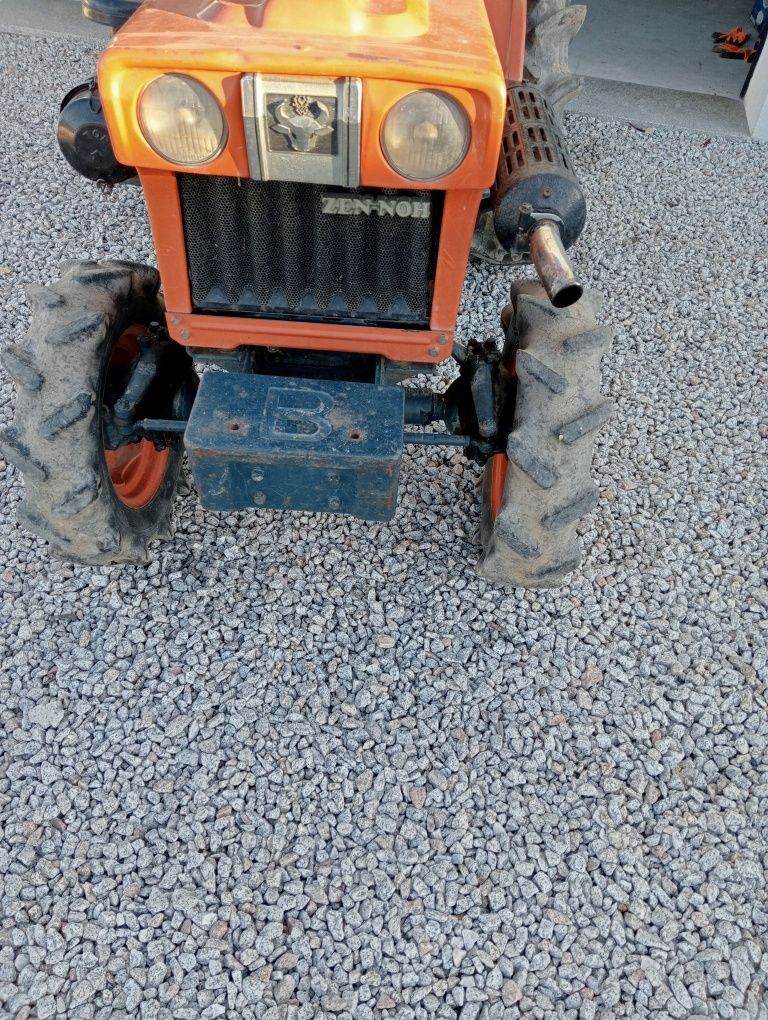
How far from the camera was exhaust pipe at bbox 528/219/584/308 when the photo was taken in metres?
1.75

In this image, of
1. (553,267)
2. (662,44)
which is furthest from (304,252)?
(662,44)

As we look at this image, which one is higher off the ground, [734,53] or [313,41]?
[313,41]

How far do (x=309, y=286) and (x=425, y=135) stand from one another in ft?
1.72

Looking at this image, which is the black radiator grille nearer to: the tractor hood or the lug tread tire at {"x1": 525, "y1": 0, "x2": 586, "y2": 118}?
the tractor hood

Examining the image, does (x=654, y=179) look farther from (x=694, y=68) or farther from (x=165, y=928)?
(x=165, y=928)

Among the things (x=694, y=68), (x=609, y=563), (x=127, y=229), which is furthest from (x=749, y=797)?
(x=694, y=68)

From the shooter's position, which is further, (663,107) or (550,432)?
(663,107)

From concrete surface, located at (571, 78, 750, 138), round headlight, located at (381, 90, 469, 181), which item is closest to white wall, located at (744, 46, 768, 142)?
concrete surface, located at (571, 78, 750, 138)

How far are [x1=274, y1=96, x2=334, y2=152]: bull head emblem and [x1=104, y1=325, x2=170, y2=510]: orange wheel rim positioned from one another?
102 cm

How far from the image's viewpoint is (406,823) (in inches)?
85.9

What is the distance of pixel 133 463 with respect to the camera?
9.23ft

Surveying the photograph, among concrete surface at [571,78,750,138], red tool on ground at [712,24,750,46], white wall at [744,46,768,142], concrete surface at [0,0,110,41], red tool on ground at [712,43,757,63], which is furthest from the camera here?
red tool on ground at [712,24,750,46]

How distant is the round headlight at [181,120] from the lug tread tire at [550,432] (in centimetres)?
94

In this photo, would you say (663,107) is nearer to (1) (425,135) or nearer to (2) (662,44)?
(2) (662,44)
